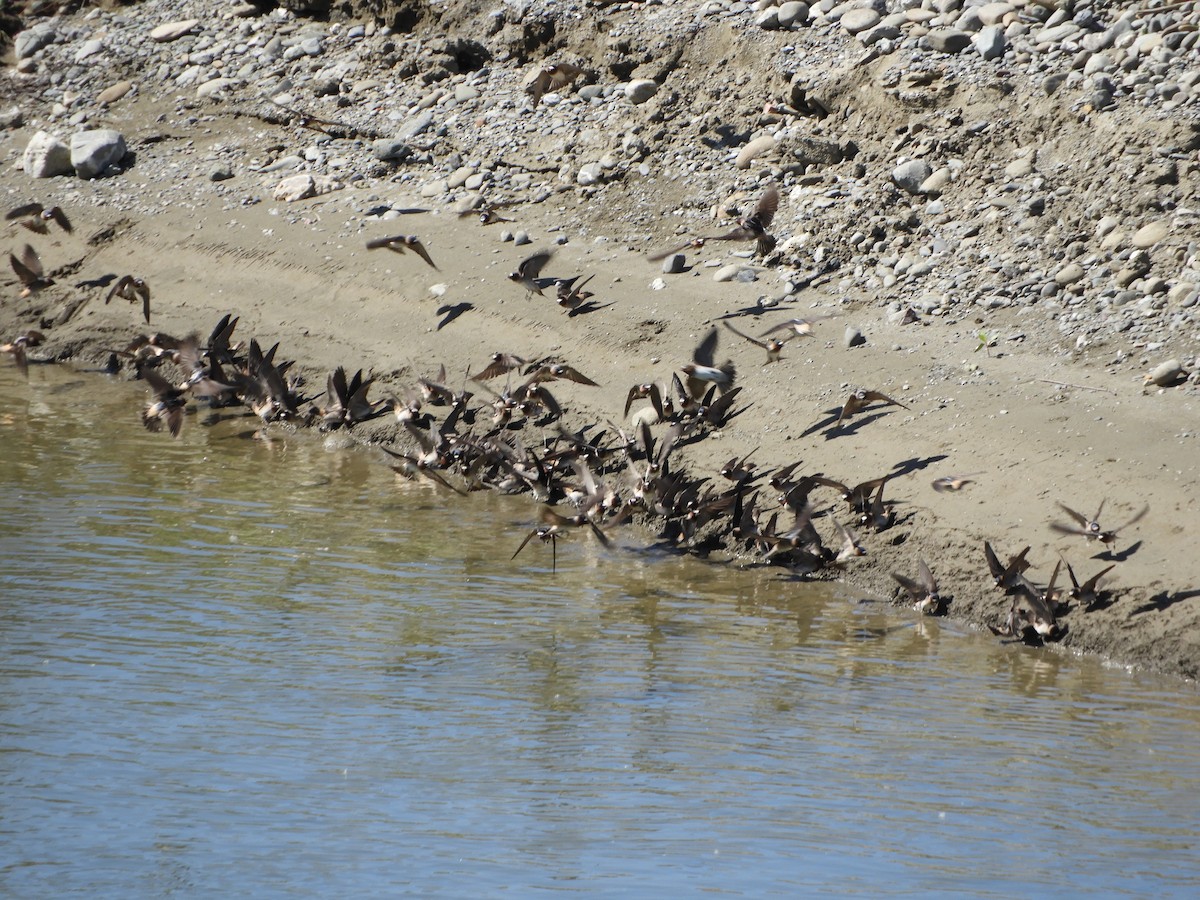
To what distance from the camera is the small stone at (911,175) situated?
13.1 metres

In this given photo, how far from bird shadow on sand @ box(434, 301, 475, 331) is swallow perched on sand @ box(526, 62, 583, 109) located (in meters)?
3.89

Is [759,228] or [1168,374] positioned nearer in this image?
[1168,374]

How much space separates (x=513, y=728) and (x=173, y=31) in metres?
15.9

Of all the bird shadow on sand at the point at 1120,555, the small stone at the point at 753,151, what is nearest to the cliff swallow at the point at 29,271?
the small stone at the point at 753,151

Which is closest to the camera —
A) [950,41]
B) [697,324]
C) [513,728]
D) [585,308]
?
[513,728]

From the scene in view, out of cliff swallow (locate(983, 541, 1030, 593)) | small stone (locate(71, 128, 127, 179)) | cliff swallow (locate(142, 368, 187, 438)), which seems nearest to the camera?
cliff swallow (locate(983, 541, 1030, 593))

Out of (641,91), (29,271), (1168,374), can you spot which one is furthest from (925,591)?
(29,271)

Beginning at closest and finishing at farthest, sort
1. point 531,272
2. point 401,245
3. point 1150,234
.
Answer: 1. point 1150,234
2. point 531,272
3. point 401,245

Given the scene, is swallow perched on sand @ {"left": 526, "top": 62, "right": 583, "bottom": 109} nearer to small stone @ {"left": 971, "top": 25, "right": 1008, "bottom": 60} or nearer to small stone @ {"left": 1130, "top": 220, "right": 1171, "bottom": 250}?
small stone @ {"left": 971, "top": 25, "right": 1008, "bottom": 60}

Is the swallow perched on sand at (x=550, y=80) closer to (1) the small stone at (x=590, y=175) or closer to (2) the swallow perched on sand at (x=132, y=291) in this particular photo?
(1) the small stone at (x=590, y=175)

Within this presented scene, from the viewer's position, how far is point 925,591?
885 cm

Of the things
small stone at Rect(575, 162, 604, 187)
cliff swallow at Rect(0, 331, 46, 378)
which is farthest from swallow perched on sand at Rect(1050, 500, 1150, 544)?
cliff swallow at Rect(0, 331, 46, 378)

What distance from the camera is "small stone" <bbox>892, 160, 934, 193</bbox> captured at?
13.1 metres

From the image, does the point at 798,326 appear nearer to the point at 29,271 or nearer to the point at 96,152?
the point at 29,271
